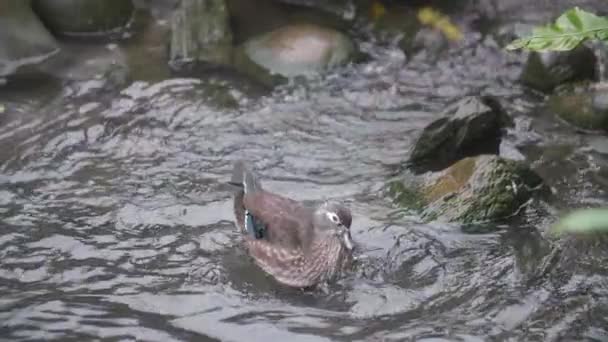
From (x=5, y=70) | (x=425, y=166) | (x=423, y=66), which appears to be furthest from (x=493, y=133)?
(x=5, y=70)

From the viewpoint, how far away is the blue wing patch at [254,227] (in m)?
6.07

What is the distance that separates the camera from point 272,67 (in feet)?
29.7

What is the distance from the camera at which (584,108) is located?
313 inches

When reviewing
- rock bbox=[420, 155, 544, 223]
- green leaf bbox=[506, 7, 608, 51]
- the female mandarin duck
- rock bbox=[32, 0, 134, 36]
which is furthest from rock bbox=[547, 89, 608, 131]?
rock bbox=[32, 0, 134, 36]

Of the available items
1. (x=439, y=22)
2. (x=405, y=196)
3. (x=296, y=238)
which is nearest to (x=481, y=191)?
(x=405, y=196)

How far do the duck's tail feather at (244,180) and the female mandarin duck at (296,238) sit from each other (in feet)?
0.28

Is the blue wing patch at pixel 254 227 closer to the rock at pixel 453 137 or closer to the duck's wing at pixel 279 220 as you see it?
the duck's wing at pixel 279 220

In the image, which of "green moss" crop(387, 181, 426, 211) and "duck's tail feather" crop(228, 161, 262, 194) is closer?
"duck's tail feather" crop(228, 161, 262, 194)

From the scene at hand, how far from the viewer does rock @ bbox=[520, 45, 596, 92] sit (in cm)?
855

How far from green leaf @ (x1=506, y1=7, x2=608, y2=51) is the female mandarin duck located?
1.96 meters

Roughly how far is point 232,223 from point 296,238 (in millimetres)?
825

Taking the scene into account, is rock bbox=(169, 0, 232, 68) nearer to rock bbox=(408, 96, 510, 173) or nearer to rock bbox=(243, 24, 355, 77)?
rock bbox=(243, 24, 355, 77)

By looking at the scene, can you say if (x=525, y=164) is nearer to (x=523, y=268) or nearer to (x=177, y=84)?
(x=523, y=268)

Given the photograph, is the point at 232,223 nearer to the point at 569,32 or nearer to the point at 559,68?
the point at 569,32
